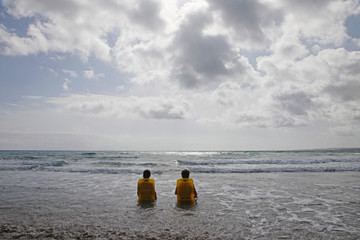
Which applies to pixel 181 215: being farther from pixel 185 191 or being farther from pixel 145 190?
pixel 145 190

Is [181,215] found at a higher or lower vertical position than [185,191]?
lower

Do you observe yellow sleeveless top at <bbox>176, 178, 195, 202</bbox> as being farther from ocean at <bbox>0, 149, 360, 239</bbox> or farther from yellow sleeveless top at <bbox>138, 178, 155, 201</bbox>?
yellow sleeveless top at <bbox>138, 178, 155, 201</bbox>

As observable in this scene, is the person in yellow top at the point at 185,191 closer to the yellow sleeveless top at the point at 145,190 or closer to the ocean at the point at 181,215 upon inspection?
the ocean at the point at 181,215

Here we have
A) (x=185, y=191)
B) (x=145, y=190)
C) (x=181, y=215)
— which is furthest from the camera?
(x=145, y=190)

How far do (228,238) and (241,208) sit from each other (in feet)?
9.10

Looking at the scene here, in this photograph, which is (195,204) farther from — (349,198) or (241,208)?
(349,198)

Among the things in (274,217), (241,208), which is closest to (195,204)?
(241,208)

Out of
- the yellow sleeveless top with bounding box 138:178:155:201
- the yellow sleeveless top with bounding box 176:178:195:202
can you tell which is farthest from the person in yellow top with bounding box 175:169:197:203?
the yellow sleeveless top with bounding box 138:178:155:201

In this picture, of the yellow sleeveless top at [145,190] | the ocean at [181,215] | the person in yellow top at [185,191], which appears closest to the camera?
the ocean at [181,215]

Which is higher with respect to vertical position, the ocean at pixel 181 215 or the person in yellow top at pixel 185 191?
the person in yellow top at pixel 185 191

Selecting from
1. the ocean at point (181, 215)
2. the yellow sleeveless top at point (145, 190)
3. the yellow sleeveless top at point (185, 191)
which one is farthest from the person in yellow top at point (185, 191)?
the yellow sleeveless top at point (145, 190)

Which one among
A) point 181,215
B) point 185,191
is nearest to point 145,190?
point 185,191

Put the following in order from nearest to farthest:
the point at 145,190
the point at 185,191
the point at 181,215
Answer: the point at 181,215 → the point at 185,191 → the point at 145,190

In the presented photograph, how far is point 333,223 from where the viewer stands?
5.89 meters
